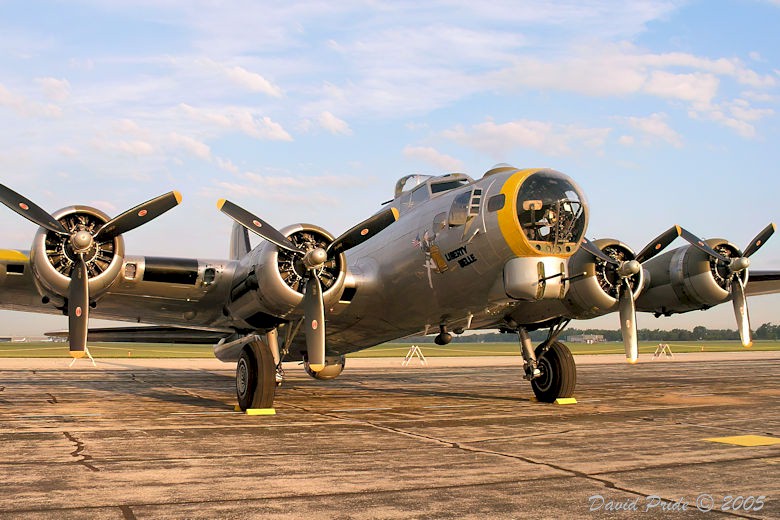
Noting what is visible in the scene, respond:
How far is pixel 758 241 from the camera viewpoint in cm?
1909

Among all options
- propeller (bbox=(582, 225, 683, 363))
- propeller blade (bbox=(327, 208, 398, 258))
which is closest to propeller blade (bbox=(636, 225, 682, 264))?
propeller (bbox=(582, 225, 683, 363))

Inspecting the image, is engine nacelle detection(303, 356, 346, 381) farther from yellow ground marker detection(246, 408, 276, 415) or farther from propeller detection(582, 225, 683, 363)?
propeller detection(582, 225, 683, 363)

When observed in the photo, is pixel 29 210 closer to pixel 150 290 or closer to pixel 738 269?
pixel 150 290

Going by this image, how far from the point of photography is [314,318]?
45.2ft

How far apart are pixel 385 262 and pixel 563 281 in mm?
4219

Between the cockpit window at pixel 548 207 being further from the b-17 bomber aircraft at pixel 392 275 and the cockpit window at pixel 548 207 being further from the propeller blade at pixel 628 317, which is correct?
the propeller blade at pixel 628 317

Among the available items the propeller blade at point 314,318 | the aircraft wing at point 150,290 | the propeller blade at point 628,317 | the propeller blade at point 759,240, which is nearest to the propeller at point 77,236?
the aircraft wing at point 150,290

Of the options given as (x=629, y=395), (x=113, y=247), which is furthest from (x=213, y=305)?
(x=629, y=395)

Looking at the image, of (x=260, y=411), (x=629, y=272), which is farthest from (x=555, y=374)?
(x=260, y=411)

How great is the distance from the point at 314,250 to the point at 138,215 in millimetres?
3489

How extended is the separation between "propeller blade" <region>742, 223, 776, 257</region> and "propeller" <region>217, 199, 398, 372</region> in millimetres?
10705

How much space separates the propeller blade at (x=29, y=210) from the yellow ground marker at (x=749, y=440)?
462 inches

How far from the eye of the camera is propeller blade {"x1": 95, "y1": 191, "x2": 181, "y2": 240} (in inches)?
524

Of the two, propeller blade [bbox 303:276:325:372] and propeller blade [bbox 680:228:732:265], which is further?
propeller blade [bbox 680:228:732:265]
